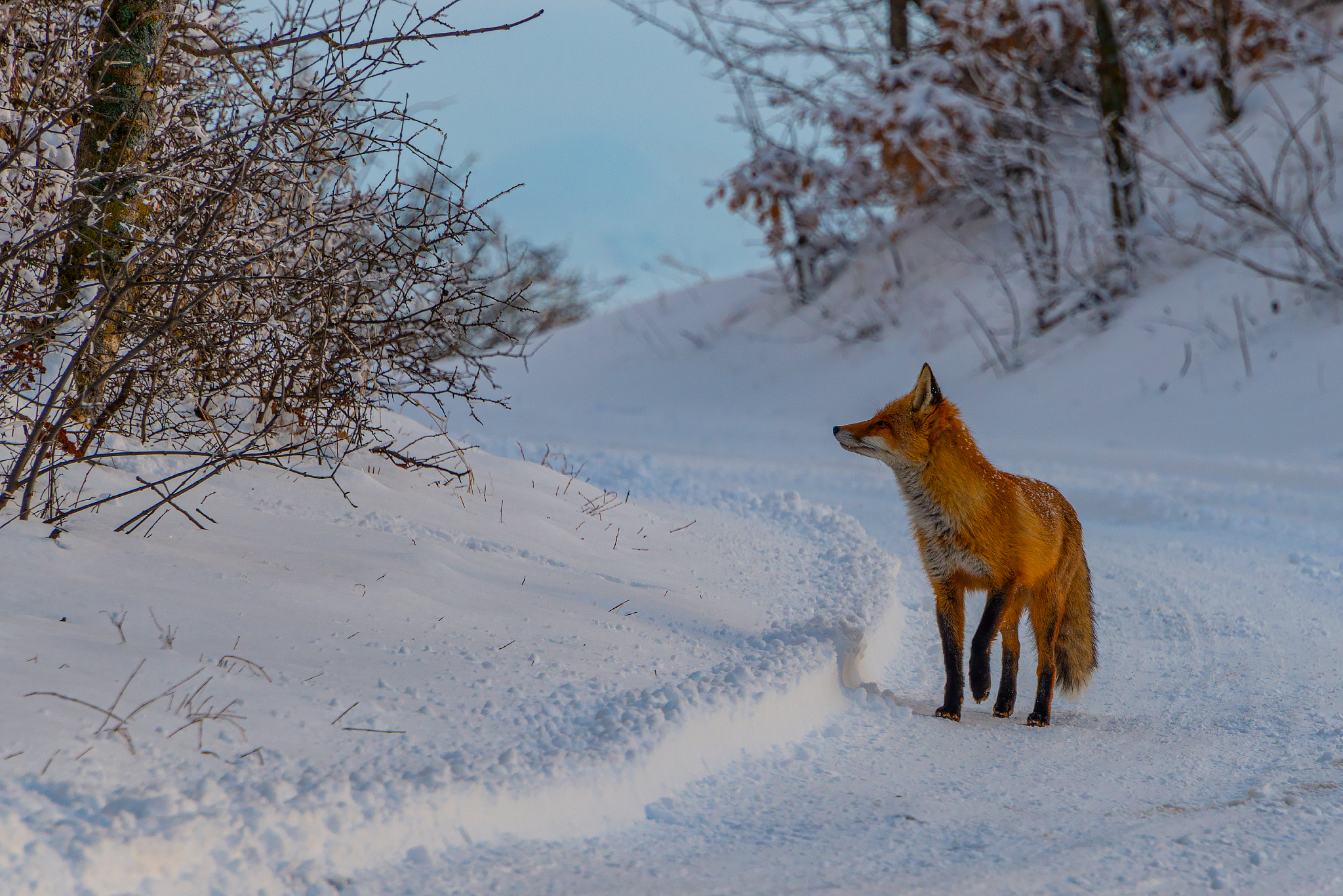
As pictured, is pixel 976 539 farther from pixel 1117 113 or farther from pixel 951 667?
pixel 1117 113

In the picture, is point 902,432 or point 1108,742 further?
point 902,432

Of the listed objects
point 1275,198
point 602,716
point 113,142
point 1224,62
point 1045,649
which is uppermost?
point 1224,62

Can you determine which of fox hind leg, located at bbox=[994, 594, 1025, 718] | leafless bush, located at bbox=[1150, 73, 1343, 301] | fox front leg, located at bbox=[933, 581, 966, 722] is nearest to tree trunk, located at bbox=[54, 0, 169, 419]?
fox front leg, located at bbox=[933, 581, 966, 722]

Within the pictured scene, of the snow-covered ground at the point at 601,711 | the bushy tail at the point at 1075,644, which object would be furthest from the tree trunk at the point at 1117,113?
the bushy tail at the point at 1075,644

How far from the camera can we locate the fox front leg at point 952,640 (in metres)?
4.64

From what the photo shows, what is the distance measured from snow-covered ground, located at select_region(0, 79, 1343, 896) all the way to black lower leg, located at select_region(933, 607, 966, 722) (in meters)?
0.13

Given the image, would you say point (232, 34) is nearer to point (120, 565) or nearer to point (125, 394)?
point (125, 394)

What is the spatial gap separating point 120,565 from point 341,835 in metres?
1.99

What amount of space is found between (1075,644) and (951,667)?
74 centimetres

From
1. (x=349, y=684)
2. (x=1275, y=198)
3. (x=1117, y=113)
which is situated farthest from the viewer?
(x=1117, y=113)

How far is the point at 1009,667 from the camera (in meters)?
4.96

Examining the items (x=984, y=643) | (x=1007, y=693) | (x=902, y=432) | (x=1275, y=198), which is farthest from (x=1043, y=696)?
(x=1275, y=198)

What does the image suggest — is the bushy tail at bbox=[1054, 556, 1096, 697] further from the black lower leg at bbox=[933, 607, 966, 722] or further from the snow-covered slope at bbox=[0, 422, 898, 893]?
the snow-covered slope at bbox=[0, 422, 898, 893]

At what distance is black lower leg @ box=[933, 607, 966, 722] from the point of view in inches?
183
